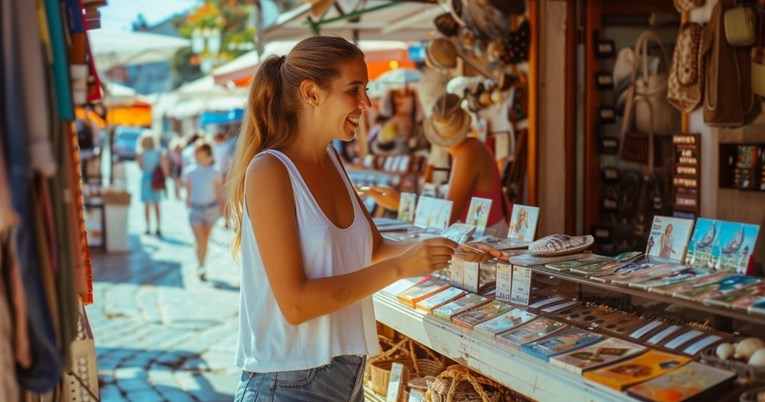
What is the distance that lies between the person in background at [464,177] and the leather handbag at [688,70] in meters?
1.22

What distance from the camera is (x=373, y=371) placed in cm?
376

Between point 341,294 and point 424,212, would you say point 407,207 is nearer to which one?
point 424,212

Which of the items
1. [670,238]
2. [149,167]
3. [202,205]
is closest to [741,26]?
[670,238]

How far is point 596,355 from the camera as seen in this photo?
2.35 meters

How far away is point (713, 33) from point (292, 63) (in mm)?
3148

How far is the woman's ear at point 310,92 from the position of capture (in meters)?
2.21

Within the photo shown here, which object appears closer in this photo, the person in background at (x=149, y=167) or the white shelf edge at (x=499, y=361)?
the white shelf edge at (x=499, y=361)

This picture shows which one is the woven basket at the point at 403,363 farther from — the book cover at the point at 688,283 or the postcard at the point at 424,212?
the book cover at the point at 688,283

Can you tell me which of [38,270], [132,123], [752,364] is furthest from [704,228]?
[132,123]

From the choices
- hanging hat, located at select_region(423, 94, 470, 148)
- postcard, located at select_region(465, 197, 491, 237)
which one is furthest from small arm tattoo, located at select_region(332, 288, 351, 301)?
hanging hat, located at select_region(423, 94, 470, 148)

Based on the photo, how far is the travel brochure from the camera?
2.29m

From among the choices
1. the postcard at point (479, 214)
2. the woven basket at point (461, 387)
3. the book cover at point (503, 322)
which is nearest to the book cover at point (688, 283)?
the book cover at point (503, 322)

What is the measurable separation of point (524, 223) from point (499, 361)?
78 centimetres

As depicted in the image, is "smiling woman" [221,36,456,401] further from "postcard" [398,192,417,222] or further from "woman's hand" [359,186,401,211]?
"woman's hand" [359,186,401,211]
